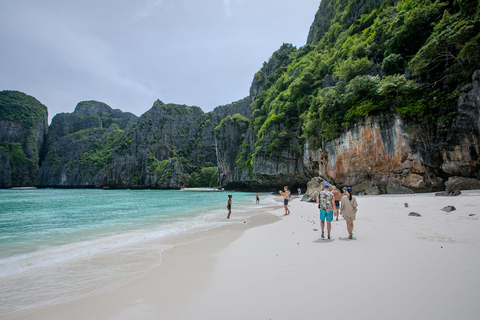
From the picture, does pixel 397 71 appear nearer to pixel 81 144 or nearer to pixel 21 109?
pixel 81 144

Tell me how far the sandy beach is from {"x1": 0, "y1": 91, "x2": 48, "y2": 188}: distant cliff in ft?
496

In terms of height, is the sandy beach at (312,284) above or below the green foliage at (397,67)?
below

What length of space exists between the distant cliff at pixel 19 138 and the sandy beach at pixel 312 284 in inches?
5954

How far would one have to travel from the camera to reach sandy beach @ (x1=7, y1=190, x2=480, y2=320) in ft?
8.15

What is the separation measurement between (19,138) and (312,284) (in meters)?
179

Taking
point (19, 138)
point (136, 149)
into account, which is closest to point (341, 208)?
point (136, 149)

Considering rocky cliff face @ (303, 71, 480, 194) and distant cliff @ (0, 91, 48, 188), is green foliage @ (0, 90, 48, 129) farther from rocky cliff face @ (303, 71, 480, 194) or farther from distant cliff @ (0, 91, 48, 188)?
rocky cliff face @ (303, 71, 480, 194)

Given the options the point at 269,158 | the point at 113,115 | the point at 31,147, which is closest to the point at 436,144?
the point at 269,158

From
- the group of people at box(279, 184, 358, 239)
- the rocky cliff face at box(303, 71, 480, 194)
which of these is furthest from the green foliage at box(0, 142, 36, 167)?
the group of people at box(279, 184, 358, 239)

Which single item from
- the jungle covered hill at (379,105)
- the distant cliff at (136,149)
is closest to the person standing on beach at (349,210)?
the jungle covered hill at (379,105)

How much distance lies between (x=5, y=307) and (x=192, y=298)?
296cm

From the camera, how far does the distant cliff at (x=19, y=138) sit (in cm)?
10731

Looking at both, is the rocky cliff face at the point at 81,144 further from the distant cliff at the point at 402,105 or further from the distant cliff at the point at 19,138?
the distant cliff at the point at 402,105

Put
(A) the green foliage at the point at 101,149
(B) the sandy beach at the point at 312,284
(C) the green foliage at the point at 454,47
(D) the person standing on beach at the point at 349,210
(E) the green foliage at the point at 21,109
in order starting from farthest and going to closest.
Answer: (E) the green foliage at the point at 21,109, (A) the green foliage at the point at 101,149, (C) the green foliage at the point at 454,47, (D) the person standing on beach at the point at 349,210, (B) the sandy beach at the point at 312,284
